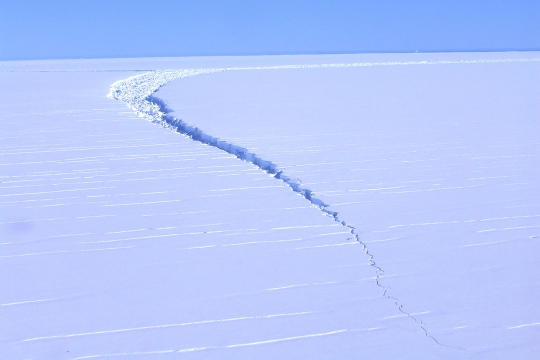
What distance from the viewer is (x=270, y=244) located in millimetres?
2494

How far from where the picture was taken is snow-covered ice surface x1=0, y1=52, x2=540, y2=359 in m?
1.75

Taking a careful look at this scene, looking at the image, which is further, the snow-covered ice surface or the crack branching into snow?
the crack branching into snow

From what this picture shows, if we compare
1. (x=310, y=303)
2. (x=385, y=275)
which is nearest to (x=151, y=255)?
(x=310, y=303)

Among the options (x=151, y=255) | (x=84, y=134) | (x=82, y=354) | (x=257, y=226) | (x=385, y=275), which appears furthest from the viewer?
(x=84, y=134)

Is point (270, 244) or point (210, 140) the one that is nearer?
point (270, 244)

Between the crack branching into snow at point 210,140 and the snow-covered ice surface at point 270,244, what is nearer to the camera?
the snow-covered ice surface at point 270,244

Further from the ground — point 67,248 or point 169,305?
point 67,248

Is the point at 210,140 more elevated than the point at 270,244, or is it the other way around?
the point at 210,140

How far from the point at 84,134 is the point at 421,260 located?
3.71 m

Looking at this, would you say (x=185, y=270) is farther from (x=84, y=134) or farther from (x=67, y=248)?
(x=84, y=134)

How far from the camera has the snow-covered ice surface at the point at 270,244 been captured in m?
1.75

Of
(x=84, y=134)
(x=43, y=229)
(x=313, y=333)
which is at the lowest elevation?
(x=313, y=333)

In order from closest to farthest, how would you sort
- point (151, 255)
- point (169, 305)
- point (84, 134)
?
point (169, 305) < point (151, 255) < point (84, 134)

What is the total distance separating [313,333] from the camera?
1759 mm
